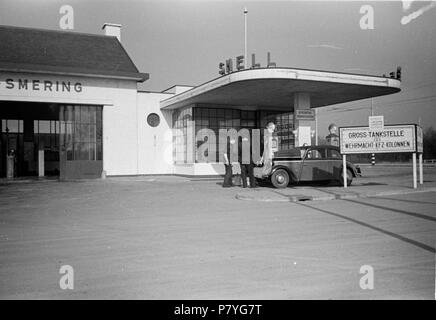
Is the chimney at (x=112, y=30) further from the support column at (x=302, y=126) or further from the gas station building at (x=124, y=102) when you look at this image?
the support column at (x=302, y=126)

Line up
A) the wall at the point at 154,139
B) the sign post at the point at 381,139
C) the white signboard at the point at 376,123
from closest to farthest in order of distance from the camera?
the sign post at the point at 381,139 → the white signboard at the point at 376,123 → the wall at the point at 154,139

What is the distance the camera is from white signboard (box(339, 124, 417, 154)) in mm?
14859

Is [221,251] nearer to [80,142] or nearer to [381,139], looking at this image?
[381,139]

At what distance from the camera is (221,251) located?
227 inches

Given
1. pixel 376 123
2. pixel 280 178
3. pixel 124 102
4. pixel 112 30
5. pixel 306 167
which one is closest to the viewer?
pixel 376 123

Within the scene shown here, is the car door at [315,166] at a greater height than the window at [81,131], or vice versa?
the window at [81,131]

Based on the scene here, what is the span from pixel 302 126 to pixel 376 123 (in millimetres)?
4154

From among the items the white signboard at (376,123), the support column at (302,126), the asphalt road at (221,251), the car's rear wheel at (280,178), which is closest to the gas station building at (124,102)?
the support column at (302,126)

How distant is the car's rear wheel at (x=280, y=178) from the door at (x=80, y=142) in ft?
36.3

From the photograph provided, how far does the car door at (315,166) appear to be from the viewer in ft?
50.3

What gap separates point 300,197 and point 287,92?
8.72 m

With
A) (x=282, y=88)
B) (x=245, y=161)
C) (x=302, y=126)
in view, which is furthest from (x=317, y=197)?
(x=282, y=88)

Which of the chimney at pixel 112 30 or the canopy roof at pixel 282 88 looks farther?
the chimney at pixel 112 30
